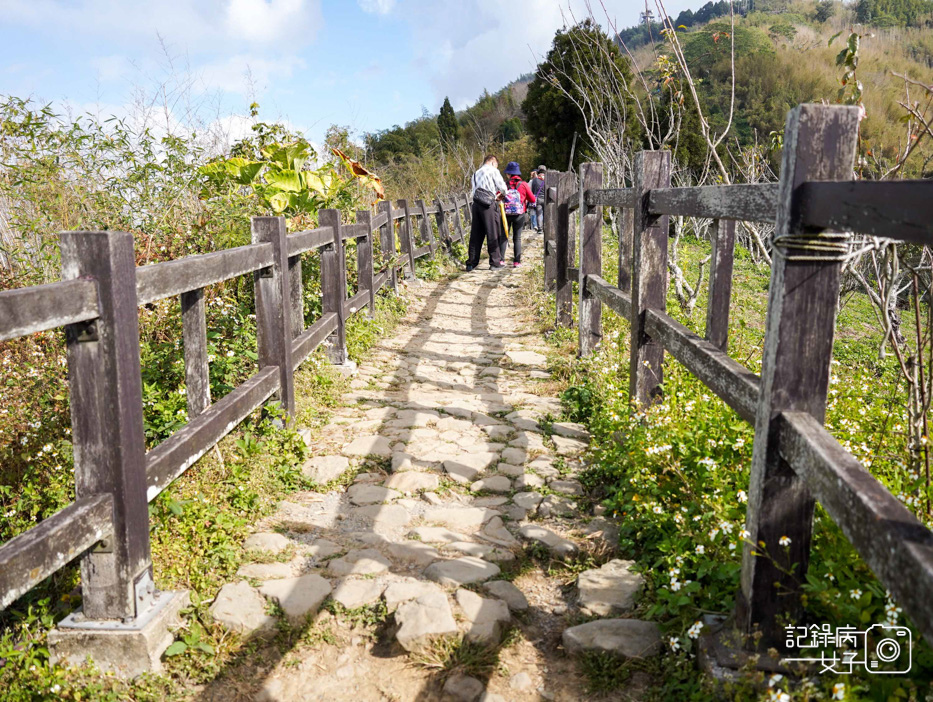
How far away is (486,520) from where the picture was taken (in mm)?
3516

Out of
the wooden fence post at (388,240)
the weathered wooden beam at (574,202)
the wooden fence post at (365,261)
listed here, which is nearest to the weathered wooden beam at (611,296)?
the weathered wooden beam at (574,202)

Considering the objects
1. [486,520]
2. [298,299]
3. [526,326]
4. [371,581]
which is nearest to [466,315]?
[526,326]

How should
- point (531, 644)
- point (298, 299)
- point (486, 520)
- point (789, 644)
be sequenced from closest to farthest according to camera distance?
point (789, 644), point (531, 644), point (486, 520), point (298, 299)

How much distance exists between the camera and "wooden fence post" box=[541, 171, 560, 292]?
971cm

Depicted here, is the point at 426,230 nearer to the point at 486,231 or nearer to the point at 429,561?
the point at 486,231

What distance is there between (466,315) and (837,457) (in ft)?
24.4

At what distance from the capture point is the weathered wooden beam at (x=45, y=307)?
1.91 m

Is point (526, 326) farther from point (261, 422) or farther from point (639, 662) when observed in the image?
point (639, 662)

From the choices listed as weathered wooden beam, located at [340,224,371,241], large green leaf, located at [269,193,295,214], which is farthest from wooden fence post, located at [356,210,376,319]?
large green leaf, located at [269,193,295,214]

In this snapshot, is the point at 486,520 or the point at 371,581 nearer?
the point at 371,581

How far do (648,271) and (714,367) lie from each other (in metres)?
1.46

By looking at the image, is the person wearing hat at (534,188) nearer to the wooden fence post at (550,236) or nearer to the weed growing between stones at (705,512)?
the wooden fence post at (550,236)

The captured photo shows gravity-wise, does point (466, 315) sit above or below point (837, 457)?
below

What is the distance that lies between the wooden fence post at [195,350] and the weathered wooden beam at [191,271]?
0.34 feet
